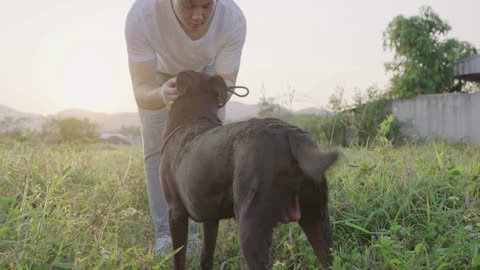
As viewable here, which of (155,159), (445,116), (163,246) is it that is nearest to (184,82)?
(155,159)

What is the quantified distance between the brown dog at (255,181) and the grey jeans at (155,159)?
1038 mm

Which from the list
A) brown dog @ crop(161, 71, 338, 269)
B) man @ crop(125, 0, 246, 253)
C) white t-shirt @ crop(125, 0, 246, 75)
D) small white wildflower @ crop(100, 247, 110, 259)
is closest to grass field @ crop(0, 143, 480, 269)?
small white wildflower @ crop(100, 247, 110, 259)

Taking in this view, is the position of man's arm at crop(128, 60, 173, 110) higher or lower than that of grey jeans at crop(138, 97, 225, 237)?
higher

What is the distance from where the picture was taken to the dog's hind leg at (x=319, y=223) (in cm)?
255

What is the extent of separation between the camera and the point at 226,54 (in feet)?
13.0

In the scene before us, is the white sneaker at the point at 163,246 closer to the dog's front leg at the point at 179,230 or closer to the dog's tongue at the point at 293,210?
the dog's front leg at the point at 179,230

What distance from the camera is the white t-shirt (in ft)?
12.2

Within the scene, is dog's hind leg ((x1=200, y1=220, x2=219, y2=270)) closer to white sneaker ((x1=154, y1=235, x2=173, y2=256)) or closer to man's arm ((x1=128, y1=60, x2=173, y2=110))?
white sneaker ((x1=154, y1=235, x2=173, y2=256))

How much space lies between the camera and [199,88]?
10.9 feet

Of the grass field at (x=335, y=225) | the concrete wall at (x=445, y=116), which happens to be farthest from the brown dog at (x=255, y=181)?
the concrete wall at (x=445, y=116)

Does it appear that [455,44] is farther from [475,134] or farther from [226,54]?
[226,54]

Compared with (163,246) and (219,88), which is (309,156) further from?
(163,246)

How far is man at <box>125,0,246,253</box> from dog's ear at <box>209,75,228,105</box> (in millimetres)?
245

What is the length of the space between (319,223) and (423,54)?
1880 cm
